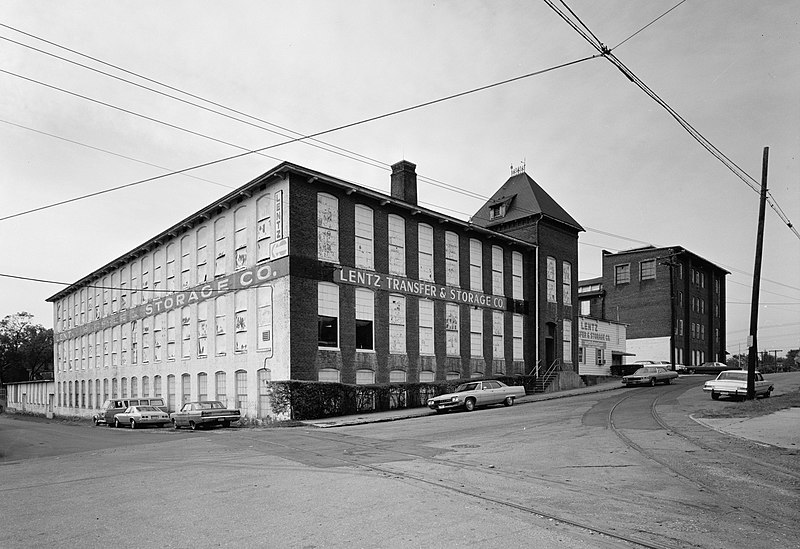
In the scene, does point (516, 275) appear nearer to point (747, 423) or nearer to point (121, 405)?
point (747, 423)

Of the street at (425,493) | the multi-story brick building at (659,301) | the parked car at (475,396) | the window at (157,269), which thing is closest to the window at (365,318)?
the parked car at (475,396)

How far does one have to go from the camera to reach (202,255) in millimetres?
36656

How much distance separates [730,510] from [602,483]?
7.28ft

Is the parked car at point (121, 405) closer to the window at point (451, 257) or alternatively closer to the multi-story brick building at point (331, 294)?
the multi-story brick building at point (331, 294)

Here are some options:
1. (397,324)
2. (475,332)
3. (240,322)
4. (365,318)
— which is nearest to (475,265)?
(475,332)

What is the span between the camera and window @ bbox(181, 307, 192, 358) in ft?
123

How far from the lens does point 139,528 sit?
26.8 ft

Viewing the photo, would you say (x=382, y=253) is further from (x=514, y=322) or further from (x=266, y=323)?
(x=514, y=322)

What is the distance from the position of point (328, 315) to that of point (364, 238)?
4788 mm

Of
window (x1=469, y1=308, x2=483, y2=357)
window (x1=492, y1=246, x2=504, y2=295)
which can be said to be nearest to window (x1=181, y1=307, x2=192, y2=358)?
window (x1=469, y1=308, x2=483, y2=357)

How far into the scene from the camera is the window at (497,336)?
40688 mm

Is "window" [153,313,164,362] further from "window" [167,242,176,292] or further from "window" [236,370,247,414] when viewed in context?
"window" [236,370,247,414]

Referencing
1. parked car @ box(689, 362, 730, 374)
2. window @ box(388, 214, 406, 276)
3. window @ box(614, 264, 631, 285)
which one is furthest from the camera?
window @ box(614, 264, 631, 285)

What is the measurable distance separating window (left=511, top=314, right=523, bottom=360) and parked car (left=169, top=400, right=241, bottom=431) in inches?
804
